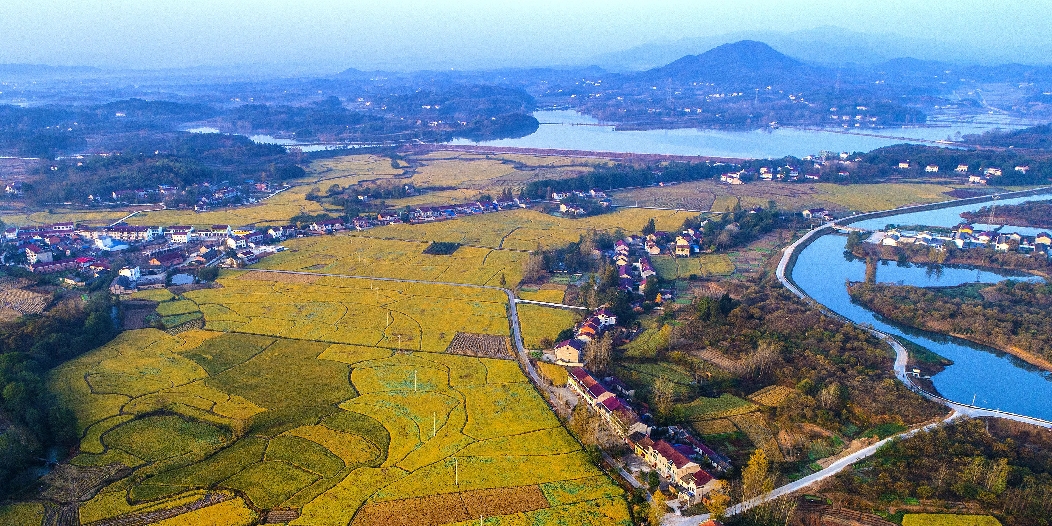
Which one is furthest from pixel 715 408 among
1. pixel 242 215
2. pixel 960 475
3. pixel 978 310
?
pixel 242 215

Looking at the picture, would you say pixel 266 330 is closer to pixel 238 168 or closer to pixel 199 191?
pixel 199 191

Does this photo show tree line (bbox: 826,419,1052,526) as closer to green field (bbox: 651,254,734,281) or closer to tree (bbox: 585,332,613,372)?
tree (bbox: 585,332,613,372)

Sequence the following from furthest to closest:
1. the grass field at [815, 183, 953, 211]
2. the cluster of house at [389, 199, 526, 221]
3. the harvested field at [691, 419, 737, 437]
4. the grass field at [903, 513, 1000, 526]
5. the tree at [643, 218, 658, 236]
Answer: the grass field at [815, 183, 953, 211] < the cluster of house at [389, 199, 526, 221] < the tree at [643, 218, 658, 236] < the harvested field at [691, 419, 737, 437] < the grass field at [903, 513, 1000, 526]

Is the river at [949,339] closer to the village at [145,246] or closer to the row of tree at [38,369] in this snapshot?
the village at [145,246]

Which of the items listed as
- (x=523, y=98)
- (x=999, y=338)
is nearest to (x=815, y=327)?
(x=999, y=338)

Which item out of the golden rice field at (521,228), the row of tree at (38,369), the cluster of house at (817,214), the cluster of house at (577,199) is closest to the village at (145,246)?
the golden rice field at (521,228)

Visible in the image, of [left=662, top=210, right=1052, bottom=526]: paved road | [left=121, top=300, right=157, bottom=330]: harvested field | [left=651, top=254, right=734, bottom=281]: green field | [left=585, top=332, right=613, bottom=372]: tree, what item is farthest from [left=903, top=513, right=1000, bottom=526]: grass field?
[left=121, top=300, right=157, bottom=330]: harvested field
